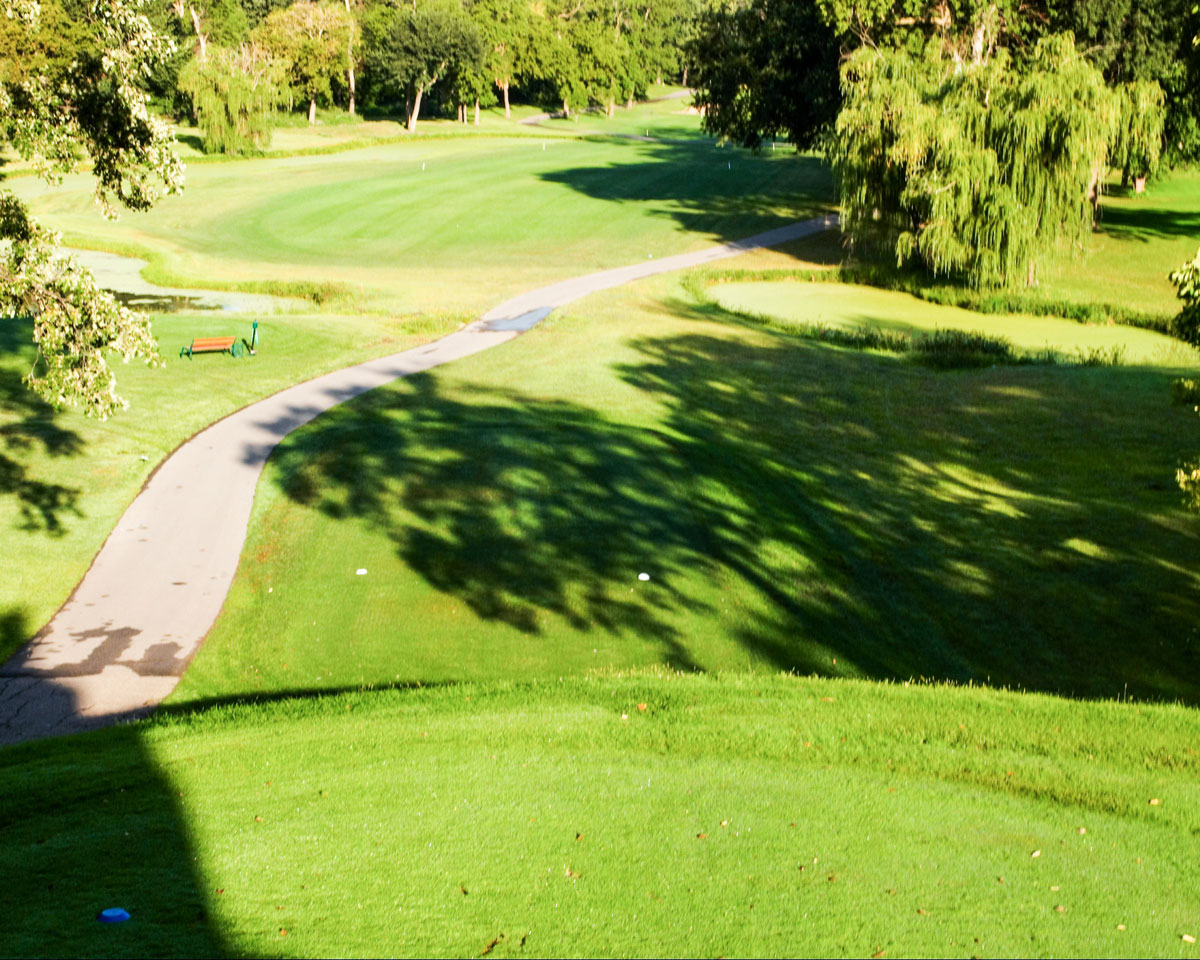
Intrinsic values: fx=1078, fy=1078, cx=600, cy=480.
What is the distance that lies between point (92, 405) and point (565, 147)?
87.7m

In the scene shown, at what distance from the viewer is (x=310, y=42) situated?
102 meters

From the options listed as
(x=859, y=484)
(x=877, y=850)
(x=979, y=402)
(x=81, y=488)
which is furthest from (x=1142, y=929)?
(x=979, y=402)

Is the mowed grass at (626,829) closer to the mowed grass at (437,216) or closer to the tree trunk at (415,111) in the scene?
the mowed grass at (437,216)

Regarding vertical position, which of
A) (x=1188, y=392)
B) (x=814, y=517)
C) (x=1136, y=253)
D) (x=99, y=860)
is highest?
(x=1136, y=253)

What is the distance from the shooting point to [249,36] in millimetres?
103125

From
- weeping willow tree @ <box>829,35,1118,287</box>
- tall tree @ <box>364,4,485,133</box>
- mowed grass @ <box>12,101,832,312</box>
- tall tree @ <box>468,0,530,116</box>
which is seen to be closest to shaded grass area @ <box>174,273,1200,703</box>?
weeping willow tree @ <box>829,35,1118,287</box>

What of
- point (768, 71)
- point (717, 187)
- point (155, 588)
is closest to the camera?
point (155, 588)

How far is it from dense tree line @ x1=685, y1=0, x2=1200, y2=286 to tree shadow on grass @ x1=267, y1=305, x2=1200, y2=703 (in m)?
13.8

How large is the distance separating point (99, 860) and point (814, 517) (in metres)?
14.8

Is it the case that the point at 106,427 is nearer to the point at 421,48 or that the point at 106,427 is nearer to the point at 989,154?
the point at 989,154

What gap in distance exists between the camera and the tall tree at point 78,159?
13.6 m

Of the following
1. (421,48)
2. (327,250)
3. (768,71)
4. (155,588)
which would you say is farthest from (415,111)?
(155,588)

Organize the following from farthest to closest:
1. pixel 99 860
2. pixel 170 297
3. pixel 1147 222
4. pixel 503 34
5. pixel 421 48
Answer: pixel 503 34 → pixel 421 48 → pixel 1147 222 → pixel 170 297 → pixel 99 860

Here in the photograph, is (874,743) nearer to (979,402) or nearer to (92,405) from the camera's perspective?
(92,405)
